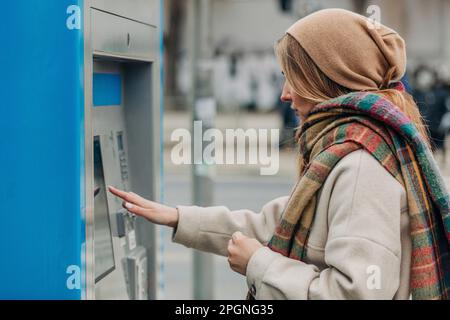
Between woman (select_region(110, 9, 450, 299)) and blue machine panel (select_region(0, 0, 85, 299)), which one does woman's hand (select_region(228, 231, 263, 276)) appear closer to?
woman (select_region(110, 9, 450, 299))

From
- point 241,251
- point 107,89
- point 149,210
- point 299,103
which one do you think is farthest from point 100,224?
point 299,103

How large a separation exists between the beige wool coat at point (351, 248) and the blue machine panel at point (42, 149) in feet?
1.78

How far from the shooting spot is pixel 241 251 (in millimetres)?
2014

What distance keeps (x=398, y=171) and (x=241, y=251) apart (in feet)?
1.43

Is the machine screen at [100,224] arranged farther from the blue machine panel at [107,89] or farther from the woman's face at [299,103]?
the woman's face at [299,103]

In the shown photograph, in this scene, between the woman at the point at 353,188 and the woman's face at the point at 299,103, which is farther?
the woman's face at the point at 299,103

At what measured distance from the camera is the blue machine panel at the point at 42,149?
83.6 inches

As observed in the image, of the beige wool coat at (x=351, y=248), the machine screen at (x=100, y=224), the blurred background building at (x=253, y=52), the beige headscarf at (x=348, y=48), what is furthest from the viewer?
the blurred background building at (x=253, y=52)

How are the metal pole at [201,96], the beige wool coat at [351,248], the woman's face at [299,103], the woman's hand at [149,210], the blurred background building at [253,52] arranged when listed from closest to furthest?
the beige wool coat at [351,248], the woman's face at [299,103], the woman's hand at [149,210], the metal pole at [201,96], the blurred background building at [253,52]

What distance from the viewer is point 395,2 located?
25.9 metres

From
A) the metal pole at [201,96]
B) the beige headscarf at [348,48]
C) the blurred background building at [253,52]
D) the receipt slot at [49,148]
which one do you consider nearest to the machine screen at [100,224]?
the receipt slot at [49,148]

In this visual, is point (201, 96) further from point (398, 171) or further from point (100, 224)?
point (398, 171)
